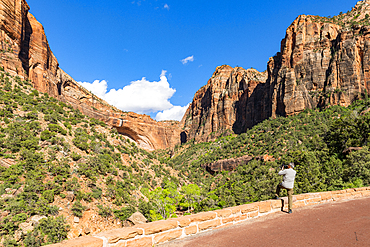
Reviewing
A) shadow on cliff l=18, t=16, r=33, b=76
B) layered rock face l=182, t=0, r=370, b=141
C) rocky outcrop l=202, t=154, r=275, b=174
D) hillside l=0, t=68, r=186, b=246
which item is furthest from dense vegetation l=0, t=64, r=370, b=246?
layered rock face l=182, t=0, r=370, b=141

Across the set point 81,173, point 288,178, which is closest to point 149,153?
point 81,173

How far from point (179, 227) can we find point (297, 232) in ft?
9.63

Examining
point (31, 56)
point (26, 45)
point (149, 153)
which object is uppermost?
point (26, 45)

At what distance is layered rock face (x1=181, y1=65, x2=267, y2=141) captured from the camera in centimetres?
7862

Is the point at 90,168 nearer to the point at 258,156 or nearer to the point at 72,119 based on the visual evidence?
the point at 72,119

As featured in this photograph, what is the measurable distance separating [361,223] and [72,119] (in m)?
32.3

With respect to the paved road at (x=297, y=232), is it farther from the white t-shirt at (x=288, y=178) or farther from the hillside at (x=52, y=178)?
the hillside at (x=52, y=178)

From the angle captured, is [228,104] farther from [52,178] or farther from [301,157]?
[52,178]

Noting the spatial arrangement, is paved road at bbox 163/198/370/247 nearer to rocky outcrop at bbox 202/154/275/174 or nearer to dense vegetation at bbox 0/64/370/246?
dense vegetation at bbox 0/64/370/246

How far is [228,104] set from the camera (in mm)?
88500

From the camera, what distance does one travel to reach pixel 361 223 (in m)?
5.37

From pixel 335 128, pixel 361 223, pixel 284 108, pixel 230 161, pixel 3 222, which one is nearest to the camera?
pixel 361 223

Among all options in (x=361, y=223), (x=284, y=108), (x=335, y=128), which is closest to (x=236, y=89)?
(x=284, y=108)

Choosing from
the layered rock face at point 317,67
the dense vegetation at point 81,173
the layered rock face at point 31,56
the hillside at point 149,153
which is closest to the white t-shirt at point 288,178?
the dense vegetation at point 81,173
